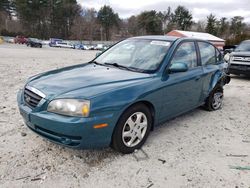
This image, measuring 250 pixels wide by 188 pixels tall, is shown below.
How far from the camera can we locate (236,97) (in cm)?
655

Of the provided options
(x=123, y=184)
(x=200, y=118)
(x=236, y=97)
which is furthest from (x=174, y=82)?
(x=236, y=97)

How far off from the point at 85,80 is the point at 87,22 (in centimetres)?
7860

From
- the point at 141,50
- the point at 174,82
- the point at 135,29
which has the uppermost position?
the point at 135,29

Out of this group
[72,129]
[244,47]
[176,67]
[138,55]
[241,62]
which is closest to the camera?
[72,129]

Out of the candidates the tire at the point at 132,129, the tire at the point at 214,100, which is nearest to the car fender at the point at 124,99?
the tire at the point at 132,129

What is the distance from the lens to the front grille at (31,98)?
115 inches

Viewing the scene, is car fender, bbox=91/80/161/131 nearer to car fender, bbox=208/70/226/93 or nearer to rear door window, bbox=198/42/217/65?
rear door window, bbox=198/42/217/65

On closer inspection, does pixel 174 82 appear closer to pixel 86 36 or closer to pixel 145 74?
pixel 145 74

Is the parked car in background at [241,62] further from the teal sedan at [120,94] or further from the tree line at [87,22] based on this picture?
the tree line at [87,22]

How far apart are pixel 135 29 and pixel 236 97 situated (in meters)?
76.1

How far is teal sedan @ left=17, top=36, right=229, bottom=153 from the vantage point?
2682mm

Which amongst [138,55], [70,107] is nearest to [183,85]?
[138,55]

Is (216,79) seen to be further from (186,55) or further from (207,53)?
(186,55)

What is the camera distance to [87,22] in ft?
254
